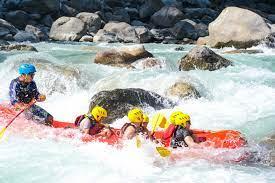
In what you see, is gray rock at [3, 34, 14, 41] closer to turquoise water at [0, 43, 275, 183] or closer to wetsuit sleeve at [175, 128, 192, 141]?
turquoise water at [0, 43, 275, 183]

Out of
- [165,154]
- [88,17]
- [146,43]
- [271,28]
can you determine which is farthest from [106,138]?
[88,17]

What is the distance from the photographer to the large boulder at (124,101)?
30.9ft

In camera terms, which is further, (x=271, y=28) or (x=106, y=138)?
(x=271, y=28)

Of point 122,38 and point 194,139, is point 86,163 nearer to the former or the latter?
point 194,139

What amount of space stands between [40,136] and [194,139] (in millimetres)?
2399

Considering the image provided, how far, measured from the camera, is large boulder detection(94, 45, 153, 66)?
13977mm

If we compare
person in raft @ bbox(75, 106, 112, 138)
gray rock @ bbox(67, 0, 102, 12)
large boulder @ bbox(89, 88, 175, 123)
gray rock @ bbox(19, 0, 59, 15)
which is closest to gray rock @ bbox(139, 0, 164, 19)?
gray rock @ bbox(67, 0, 102, 12)

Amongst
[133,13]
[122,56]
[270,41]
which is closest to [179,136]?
[122,56]

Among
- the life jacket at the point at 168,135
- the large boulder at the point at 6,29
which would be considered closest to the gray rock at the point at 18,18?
the large boulder at the point at 6,29

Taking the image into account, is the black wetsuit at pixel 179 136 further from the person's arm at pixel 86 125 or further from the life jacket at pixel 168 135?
the person's arm at pixel 86 125

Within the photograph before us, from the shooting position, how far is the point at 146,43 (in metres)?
21.3

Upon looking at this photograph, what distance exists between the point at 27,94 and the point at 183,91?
145 inches

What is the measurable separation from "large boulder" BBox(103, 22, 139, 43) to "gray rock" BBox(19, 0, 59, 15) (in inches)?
148

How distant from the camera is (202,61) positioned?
43.6ft
